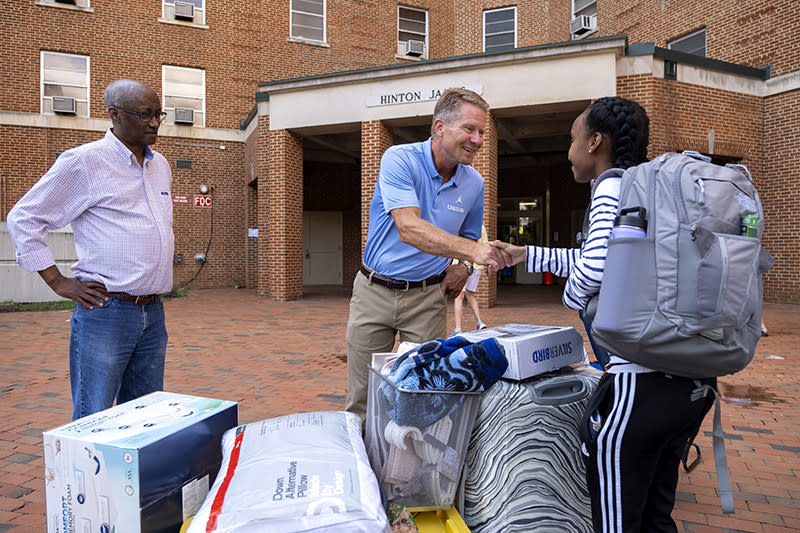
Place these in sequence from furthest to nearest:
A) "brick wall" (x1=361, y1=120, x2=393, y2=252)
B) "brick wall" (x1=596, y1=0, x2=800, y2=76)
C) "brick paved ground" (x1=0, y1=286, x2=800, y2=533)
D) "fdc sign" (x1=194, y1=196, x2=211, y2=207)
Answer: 1. "fdc sign" (x1=194, y1=196, x2=211, y2=207)
2. "brick wall" (x1=596, y1=0, x2=800, y2=76)
3. "brick wall" (x1=361, y1=120, x2=393, y2=252)
4. "brick paved ground" (x1=0, y1=286, x2=800, y2=533)

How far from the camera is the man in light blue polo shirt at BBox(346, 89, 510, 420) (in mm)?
2482

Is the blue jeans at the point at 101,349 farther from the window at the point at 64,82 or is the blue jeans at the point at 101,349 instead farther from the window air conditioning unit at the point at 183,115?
the window at the point at 64,82

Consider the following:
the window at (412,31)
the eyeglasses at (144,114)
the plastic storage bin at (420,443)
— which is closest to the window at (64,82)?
the window at (412,31)

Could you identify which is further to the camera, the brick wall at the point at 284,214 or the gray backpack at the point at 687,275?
the brick wall at the point at 284,214

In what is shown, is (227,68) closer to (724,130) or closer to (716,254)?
(724,130)

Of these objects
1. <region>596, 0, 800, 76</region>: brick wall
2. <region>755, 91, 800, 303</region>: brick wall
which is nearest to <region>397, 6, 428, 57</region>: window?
<region>596, 0, 800, 76</region>: brick wall

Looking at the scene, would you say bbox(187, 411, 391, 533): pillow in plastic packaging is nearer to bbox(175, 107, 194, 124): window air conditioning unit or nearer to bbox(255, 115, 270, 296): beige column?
bbox(255, 115, 270, 296): beige column

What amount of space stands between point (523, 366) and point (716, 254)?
75 centimetres

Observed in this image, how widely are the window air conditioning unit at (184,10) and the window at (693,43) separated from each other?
14956 mm

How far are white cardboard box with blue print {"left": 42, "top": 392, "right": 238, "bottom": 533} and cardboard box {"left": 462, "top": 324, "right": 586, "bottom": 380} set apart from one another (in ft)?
3.45

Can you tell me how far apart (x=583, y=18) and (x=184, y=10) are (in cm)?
1336

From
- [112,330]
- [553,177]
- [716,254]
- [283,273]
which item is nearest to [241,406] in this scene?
[112,330]

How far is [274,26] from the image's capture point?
1861cm

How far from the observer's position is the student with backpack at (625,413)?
1.57 meters
